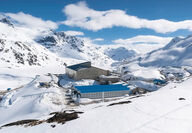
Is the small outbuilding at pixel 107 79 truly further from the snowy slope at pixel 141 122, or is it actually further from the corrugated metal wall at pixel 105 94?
the snowy slope at pixel 141 122

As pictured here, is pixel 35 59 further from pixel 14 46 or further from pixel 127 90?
pixel 127 90

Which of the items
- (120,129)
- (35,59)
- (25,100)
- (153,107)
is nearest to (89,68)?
(25,100)

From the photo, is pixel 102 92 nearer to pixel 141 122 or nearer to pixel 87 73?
pixel 87 73

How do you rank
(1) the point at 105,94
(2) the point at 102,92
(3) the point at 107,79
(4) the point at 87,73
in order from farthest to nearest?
(4) the point at 87,73
(3) the point at 107,79
(1) the point at 105,94
(2) the point at 102,92

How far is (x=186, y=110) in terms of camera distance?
13.6 metres

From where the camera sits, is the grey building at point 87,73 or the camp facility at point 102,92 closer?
the camp facility at point 102,92

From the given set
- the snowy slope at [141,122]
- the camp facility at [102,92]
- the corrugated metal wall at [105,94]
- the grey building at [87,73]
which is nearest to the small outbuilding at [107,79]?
the grey building at [87,73]

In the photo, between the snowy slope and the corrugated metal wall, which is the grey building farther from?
the snowy slope

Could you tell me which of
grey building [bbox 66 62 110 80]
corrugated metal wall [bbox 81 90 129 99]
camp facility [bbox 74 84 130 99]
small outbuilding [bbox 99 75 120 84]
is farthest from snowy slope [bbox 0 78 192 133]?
grey building [bbox 66 62 110 80]

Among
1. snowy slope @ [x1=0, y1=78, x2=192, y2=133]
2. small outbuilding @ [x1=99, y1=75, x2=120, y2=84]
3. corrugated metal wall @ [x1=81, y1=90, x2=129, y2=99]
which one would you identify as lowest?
corrugated metal wall @ [x1=81, y1=90, x2=129, y2=99]

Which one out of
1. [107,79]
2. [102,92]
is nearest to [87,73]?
[107,79]

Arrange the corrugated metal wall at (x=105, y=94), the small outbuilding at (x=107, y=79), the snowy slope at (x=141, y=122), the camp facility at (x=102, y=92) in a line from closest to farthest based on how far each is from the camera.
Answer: the snowy slope at (x=141, y=122) → the corrugated metal wall at (x=105, y=94) → the camp facility at (x=102, y=92) → the small outbuilding at (x=107, y=79)

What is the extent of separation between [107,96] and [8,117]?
22079mm

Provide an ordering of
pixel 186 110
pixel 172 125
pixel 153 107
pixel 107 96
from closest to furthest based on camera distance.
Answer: pixel 172 125 → pixel 186 110 → pixel 153 107 → pixel 107 96
